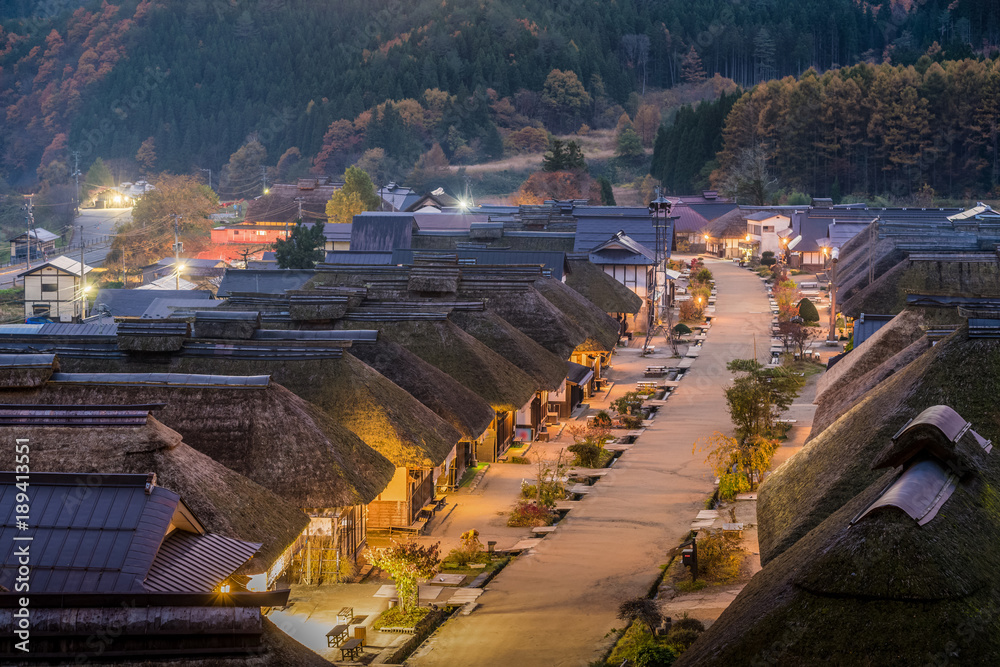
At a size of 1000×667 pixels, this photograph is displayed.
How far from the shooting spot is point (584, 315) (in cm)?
4347

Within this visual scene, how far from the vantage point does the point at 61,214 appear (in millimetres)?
149125

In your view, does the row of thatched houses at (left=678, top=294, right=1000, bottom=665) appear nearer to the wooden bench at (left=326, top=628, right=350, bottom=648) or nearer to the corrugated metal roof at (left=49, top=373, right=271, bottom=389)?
the wooden bench at (left=326, top=628, right=350, bottom=648)

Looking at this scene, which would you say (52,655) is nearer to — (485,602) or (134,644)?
(134,644)

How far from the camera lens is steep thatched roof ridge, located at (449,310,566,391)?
33.9 metres

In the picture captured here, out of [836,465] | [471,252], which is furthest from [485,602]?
[471,252]

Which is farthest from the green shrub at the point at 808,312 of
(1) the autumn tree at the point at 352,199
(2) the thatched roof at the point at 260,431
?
(1) the autumn tree at the point at 352,199

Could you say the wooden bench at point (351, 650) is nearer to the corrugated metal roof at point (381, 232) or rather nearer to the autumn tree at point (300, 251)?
the corrugated metal roof at point (381, 232)

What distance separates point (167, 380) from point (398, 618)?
655 cm

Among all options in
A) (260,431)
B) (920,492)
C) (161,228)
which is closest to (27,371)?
(260,431)

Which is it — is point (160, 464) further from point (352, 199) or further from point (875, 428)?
point (352, 199)

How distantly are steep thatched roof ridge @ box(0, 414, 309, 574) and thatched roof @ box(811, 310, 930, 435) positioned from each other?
38.8ft

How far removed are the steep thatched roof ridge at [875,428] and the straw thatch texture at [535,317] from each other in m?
20.7

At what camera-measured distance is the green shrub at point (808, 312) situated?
60.9m

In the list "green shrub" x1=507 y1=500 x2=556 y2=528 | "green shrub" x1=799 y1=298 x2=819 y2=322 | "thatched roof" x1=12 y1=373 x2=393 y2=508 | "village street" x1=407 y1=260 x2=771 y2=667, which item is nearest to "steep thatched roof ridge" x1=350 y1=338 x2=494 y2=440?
"green shrub" x1=507 y1=500 x2=556 y2=528
